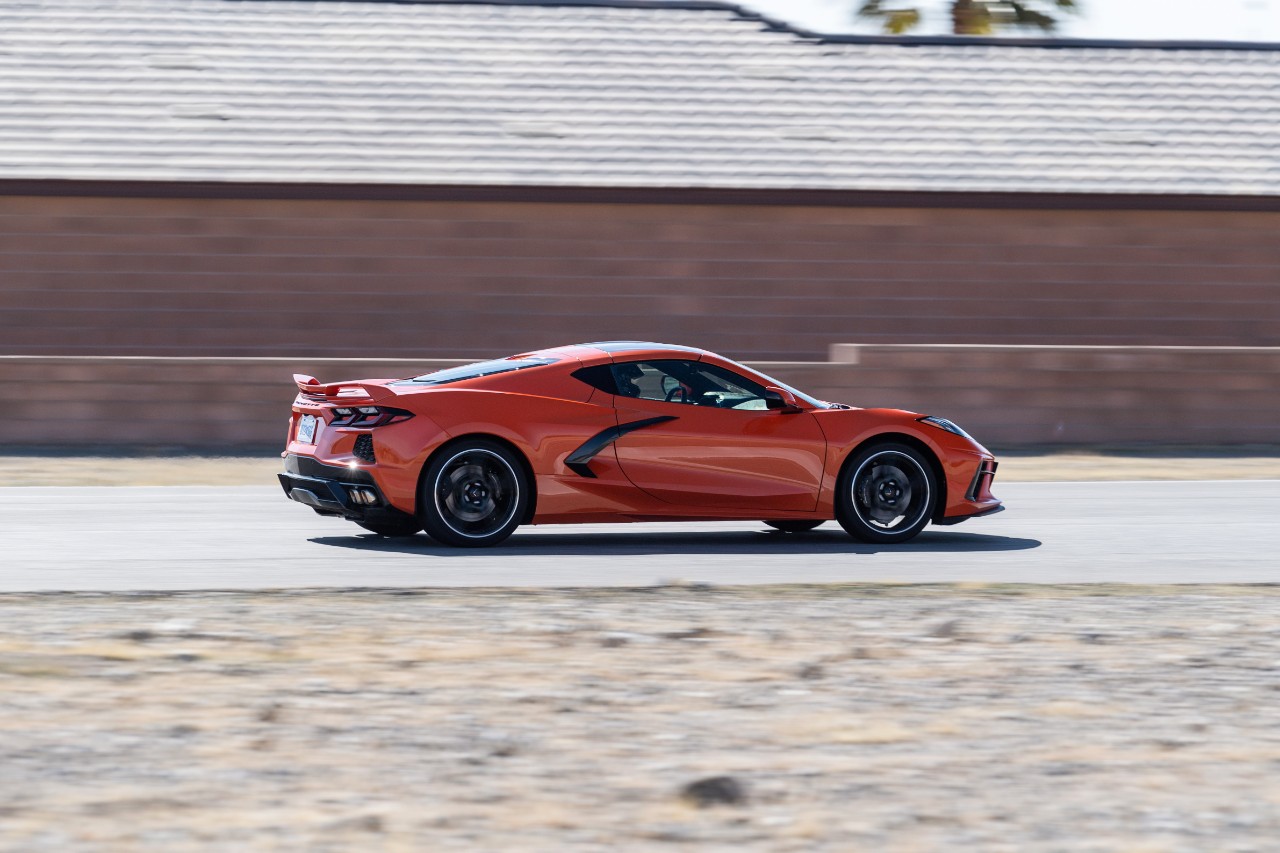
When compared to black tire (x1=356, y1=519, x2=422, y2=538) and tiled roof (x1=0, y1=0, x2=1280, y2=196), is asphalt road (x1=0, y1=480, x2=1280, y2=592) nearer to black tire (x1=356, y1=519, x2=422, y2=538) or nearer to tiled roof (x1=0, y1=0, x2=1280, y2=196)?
black tire (x1=356, y1=519, x2=422, y2=538)

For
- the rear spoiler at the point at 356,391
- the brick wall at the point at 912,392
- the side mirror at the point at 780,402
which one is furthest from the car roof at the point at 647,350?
the brick wall at the point at 912,392

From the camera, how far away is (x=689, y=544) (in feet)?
36.9

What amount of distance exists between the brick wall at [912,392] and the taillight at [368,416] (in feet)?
24.2

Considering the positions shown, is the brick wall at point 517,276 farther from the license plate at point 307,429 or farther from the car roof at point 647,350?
the license plate at point 307,429

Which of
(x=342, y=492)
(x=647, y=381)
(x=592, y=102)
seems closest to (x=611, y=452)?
(x=647, y=381)

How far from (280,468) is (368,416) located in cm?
735

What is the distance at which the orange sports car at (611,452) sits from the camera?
10273 mm

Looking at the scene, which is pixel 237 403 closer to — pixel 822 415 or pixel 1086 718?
pixel 822 415

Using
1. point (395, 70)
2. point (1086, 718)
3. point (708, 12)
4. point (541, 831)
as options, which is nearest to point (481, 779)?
point (541, 831)

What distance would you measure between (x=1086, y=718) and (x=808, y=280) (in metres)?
17.2

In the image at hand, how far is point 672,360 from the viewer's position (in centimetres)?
1095

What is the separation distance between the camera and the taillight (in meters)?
10.2

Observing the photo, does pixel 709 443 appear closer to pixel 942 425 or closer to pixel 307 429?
pixel 942 425

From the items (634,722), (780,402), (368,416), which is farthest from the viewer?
(780,402)
